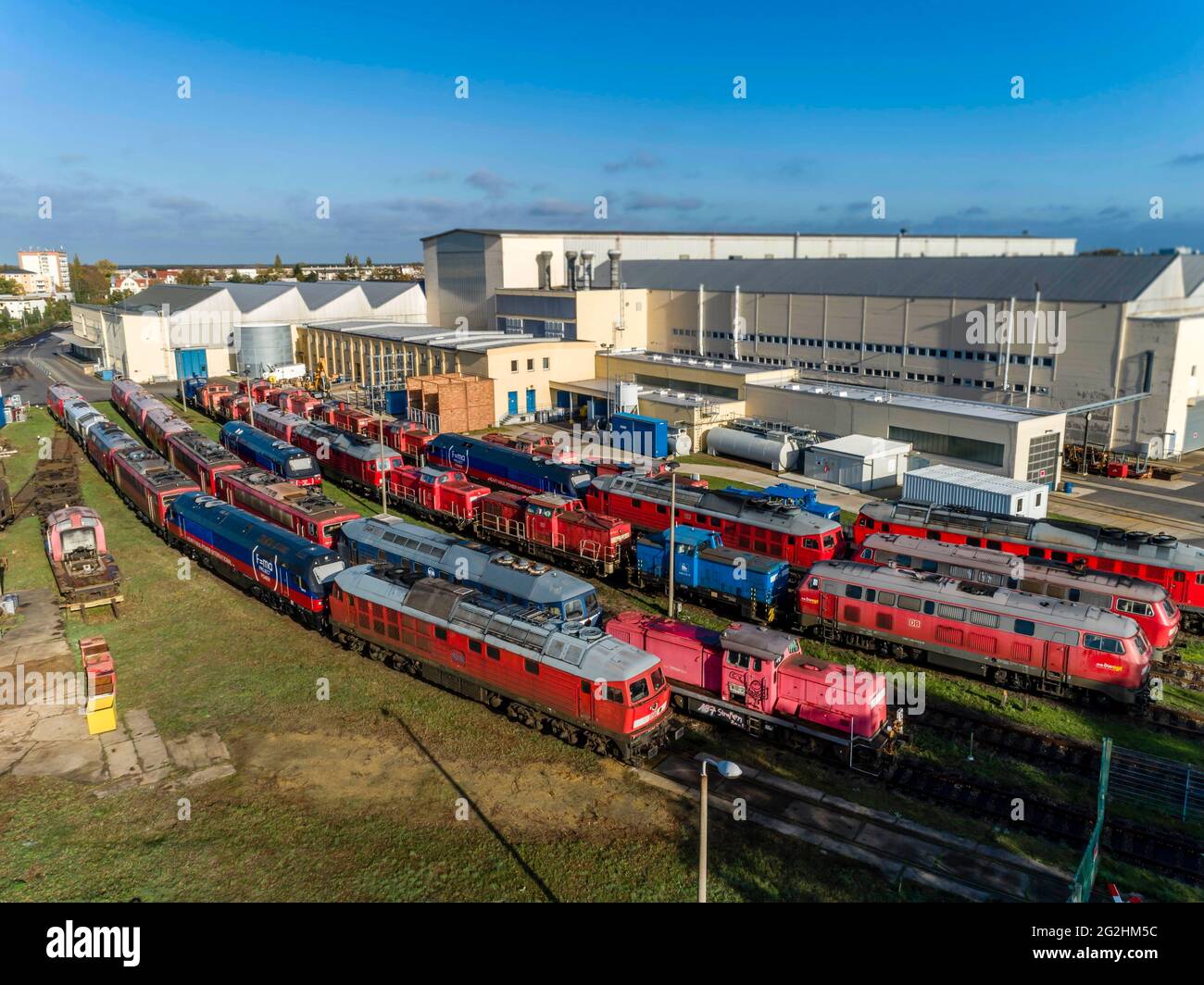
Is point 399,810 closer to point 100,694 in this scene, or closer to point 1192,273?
point 100,694

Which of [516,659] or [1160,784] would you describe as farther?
[516,659]

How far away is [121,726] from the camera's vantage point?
2714 centimetres

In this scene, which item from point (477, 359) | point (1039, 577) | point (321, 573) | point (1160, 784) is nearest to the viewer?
point (1160, 784)

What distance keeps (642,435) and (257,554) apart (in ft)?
113

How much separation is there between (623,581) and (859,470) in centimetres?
2257

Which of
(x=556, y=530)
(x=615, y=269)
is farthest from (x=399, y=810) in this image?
(x=615, y=269)

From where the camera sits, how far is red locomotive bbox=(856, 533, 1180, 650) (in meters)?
30.6

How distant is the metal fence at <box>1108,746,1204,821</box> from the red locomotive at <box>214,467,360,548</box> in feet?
104

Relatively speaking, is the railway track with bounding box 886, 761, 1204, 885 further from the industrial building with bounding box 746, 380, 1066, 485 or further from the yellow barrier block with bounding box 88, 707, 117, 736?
the industrial building with bounding box 746, 380, 1066, 485

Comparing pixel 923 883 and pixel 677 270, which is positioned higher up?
pixel 677 270

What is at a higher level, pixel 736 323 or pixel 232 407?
pixel 736 323

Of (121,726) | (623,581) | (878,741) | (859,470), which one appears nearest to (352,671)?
(121,726)

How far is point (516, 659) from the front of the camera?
2622 centimetres
